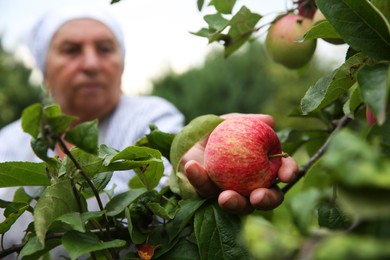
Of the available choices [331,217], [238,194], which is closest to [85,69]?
[238,194]

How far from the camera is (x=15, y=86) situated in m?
13.3

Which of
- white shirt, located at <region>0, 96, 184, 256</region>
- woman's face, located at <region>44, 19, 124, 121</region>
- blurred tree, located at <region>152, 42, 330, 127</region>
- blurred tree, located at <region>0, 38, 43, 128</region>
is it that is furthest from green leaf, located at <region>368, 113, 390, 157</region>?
blurred tree, located at <region>152, 42, 330, 127</region>

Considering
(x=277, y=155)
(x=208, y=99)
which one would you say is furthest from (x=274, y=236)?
(x=208, y=99)

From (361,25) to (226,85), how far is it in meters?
16.5

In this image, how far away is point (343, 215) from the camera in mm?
616

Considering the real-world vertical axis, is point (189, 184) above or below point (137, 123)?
above

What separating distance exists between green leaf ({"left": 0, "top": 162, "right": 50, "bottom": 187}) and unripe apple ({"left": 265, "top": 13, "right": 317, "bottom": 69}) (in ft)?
1.67

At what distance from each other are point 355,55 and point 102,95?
5.86 ft

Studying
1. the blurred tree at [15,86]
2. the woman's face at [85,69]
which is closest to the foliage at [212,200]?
the woman's face at [85,69]

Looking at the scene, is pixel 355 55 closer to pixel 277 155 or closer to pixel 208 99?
pixel 277 155

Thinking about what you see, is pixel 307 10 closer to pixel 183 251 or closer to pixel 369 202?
pixel 183 251

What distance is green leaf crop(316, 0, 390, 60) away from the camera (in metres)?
0.56

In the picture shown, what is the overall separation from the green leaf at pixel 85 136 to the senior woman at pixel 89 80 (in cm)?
152

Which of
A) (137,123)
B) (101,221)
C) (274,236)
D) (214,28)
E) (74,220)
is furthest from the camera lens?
(137,123)
